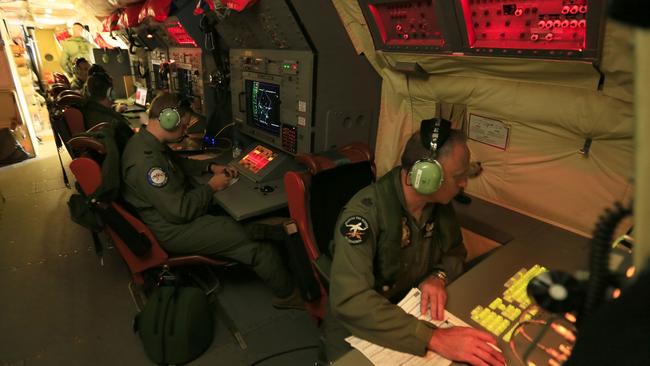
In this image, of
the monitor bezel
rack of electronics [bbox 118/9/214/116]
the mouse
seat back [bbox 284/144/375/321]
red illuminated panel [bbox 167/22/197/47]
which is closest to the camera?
seat back [bbox 284/144/375/321]

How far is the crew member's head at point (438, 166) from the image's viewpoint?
1.10 m

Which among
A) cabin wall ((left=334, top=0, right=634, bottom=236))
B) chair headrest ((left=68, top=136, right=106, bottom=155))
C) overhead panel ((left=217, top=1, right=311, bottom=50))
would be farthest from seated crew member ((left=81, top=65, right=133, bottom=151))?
cabin wall ((left=334, top=0, right=634, bottom=236))

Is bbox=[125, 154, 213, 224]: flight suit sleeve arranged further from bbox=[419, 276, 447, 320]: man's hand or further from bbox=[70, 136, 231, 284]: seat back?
bbox=[419, 276, 447, 320]: man's hand

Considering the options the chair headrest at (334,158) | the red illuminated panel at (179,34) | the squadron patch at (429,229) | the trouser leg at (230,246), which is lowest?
the trouser leg at (230,246)

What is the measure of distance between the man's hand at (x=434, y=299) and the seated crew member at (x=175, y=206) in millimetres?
1255

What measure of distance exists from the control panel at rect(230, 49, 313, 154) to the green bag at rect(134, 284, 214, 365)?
44.5 inches

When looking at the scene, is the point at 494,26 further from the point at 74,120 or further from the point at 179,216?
the point at 74,120

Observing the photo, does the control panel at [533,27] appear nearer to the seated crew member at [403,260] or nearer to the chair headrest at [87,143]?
the seated crew member at [403,260]

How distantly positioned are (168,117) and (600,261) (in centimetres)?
213

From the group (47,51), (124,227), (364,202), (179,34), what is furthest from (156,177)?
(47,51)

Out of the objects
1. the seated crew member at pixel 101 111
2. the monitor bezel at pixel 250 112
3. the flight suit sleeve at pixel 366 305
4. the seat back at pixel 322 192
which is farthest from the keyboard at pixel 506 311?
the seated crew member at pixel 101 111

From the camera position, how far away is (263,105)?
2.67 m

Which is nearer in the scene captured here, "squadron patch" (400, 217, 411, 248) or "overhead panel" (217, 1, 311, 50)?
"squadron patch" (400, 217, 411, 248)

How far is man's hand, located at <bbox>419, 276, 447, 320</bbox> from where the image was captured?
1081 millimetres
